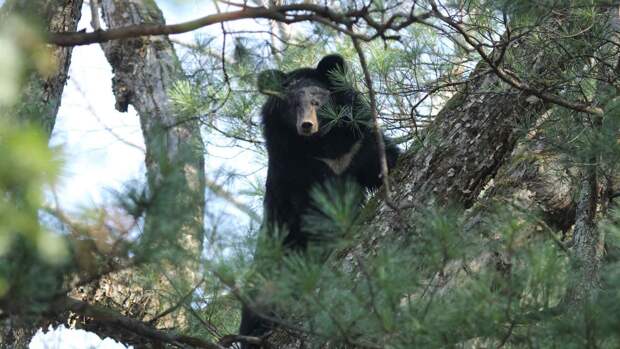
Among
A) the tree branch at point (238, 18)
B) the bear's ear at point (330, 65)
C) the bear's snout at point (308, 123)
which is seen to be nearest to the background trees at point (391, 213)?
the tree branch at point (238, 18)

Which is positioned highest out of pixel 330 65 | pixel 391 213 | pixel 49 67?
pixel 330 65

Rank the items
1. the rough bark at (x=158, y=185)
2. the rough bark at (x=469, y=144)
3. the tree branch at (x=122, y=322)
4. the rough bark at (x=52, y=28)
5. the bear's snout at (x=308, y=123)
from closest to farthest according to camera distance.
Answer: the rough bark at (x=158, y=185), the tree branch at (x=122, y=322), the rough bark at (x=52, y=28), the rough bark at (x=469, y=144), the bear's snout at (x=308, y=123)

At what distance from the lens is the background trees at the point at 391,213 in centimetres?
284

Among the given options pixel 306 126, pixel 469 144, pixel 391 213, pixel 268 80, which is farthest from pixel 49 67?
pixel 306 126

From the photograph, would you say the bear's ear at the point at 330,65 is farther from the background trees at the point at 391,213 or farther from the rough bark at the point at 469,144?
the rough bark at the point at 469,144

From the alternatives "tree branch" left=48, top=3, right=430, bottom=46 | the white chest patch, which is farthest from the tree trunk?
the white chest patch

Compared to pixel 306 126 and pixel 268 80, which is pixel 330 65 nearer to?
pixel 306 126

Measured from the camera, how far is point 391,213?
4809mm

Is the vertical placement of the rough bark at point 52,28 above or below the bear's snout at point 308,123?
below

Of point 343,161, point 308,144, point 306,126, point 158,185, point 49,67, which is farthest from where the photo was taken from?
point 308,144

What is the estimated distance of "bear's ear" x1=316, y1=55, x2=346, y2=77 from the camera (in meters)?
6.12

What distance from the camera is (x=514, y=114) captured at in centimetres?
505

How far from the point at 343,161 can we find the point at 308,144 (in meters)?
0.39

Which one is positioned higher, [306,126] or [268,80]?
[306,126]
